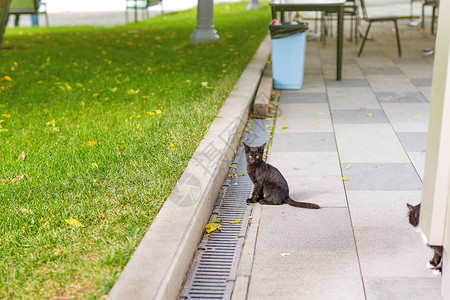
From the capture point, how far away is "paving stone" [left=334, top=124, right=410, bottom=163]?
5539 mm

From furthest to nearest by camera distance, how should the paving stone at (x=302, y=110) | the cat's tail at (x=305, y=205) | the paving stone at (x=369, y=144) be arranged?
1. the paving stone at (x=302, y=110)
2. the paving stone at (x=369, y=144)
3. the cat's tail at (x=305, y=205)

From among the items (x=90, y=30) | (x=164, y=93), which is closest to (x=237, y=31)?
(x=90, y=30)

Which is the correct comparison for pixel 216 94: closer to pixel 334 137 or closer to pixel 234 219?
pixel 334 137

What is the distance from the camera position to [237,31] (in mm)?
13828

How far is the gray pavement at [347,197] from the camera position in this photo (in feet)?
11.0

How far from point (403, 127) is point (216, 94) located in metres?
2.09

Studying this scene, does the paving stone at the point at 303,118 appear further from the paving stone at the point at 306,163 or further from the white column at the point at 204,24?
the white column at the point at 204,24

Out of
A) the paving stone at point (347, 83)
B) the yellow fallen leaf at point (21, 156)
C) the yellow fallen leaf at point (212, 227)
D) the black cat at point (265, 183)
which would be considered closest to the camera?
the yellow fallen leaf at point (212, 227)

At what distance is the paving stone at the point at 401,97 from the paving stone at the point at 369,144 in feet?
4.25

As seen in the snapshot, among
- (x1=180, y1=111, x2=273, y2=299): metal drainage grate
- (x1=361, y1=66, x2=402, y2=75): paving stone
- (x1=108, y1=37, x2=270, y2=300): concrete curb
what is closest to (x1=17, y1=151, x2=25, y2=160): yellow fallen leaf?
(x1=108, y1=37, x2=270, y2=300): concrete curb

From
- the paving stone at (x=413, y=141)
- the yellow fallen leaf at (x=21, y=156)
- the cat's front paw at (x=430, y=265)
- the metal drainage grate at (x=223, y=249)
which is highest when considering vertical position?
the yellow fallen leaf at (x=21, y=156)

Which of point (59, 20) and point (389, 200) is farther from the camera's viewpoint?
point (59, 20)

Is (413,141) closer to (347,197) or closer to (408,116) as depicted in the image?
(408,116)

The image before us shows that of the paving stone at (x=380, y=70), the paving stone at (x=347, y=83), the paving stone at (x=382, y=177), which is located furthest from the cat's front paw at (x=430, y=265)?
the paving stone at (x=380, y=70)
